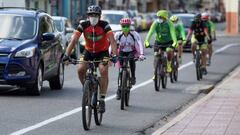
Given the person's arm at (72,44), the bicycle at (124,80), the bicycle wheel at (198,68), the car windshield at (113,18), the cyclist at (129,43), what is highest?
the person's arm at (72,44)

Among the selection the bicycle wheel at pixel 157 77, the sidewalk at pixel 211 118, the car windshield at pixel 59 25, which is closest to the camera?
the sidewalk at pixel 211 118

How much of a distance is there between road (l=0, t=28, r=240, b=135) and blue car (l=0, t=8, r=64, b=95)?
1.18ft

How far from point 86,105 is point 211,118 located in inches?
90.7

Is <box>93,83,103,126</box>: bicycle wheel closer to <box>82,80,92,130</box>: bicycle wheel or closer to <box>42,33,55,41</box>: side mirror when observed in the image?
<box>82,80,92,130</box>: bicycle wheel

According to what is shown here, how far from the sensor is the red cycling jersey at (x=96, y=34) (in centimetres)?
1174

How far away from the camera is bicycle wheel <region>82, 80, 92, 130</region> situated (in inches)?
430

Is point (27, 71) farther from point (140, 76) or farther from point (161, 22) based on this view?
point (140, 76)

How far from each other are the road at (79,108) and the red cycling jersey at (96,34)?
3.96 feet

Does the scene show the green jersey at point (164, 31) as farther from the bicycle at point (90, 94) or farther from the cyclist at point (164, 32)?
the bicycle at point (90, 94)

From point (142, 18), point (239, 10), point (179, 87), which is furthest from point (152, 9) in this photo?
point (179, 87)

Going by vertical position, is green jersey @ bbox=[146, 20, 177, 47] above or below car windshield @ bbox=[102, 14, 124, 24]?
above

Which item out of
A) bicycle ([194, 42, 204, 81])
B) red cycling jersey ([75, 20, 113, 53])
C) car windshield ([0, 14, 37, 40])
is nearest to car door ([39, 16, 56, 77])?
car windshield ([0, 14, 37, 40])

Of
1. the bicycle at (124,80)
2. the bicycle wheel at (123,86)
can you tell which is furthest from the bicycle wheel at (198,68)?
the bicycle wheel at (123,86)

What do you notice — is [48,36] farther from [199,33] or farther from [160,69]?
[199,33]
